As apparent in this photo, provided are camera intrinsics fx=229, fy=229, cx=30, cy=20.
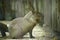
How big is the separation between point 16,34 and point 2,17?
202 millimetres

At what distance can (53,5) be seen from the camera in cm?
206

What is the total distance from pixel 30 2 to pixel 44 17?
0.18 metres

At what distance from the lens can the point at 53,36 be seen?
1974 millimetres

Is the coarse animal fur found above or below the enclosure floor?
above

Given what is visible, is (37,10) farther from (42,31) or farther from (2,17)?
(2,17)

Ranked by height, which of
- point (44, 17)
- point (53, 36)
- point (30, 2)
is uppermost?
point (30, 2)

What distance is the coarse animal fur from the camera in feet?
6.41

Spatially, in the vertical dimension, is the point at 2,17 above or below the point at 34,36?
above

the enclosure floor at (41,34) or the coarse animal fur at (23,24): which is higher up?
the coarse animal fur at (23,24)

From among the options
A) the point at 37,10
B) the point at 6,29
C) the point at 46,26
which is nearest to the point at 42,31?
the point at 46,26

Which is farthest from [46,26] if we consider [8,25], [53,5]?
[8,25]

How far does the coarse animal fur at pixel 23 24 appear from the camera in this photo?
A: 1955 mm

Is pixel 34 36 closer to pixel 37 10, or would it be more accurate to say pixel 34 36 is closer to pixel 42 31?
pixel 42 31

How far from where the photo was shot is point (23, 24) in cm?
196
